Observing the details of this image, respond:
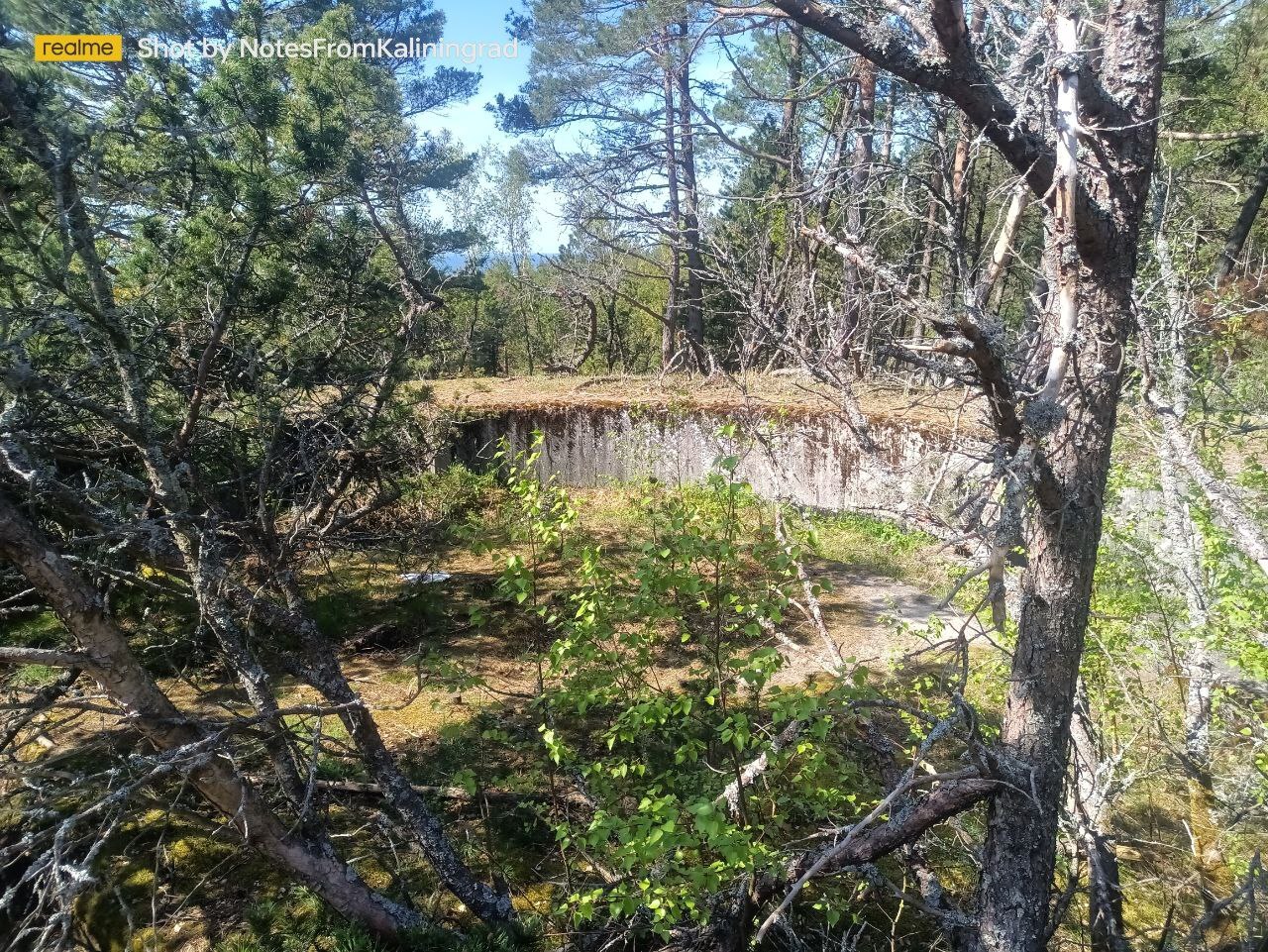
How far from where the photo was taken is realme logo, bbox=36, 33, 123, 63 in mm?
3854

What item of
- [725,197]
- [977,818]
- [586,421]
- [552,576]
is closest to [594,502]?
[586,421]

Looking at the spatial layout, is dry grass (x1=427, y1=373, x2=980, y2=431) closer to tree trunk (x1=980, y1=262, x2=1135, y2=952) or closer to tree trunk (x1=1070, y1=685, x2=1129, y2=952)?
tree trunk (x1=1070, y1=685, x2=1129, y2=952)

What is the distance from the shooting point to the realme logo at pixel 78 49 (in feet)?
12.6

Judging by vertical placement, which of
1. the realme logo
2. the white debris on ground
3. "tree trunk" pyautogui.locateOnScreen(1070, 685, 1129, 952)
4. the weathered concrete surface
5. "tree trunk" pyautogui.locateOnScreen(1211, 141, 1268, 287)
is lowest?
the white debris on ground

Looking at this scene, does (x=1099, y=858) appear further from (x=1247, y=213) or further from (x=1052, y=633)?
(x=1247, y=213)

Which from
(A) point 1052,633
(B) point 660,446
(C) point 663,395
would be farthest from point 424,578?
(A) point 1052,633

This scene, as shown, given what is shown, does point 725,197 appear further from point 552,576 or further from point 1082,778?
point 552,576

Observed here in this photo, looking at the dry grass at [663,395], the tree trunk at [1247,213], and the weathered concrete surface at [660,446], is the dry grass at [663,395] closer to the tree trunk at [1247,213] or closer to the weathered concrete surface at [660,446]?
the weathered concrete surface at [660,446]

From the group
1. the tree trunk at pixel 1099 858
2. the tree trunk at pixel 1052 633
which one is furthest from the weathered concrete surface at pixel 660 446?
the tree trunk at pixel 1052 633

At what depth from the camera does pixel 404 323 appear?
189 inches

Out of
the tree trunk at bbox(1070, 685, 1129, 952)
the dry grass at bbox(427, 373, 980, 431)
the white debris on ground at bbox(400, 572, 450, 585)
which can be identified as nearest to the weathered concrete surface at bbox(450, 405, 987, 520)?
the dry grass at bbox(427, 373, 980, 431)

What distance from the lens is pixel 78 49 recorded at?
13.6ft

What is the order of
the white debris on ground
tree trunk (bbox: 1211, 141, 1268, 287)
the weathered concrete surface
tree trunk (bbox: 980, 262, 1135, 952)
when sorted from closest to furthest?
1. tree trunk (bbox: 980, 262, 1135, 952)
2. the white debris on ground
3. the weathered concrete surface
4. tree trunk (bbox: 1211, 141, 1268, 287)

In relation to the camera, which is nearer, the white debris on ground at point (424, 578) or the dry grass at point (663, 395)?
the white debris on ground at point (424, 578)
